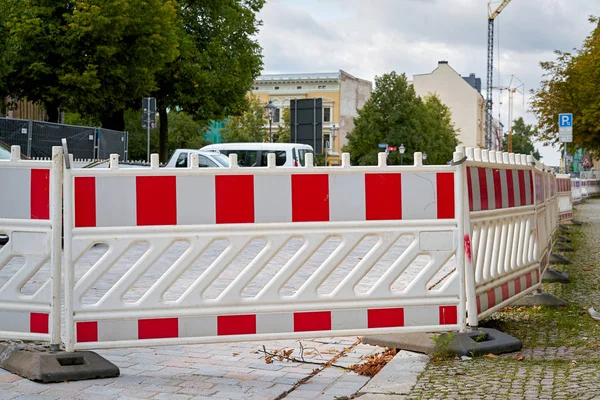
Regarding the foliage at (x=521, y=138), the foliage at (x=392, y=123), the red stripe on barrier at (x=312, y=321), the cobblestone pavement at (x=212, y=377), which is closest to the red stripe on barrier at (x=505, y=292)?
the cobblestone pavement at (x=212, y=377)

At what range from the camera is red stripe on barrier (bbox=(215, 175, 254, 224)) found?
5488 millimetres

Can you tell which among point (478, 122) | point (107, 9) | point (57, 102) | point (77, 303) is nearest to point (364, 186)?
point (77, 303)

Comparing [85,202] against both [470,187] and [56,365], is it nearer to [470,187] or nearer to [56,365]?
[56,365]

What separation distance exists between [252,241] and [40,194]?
122 cm

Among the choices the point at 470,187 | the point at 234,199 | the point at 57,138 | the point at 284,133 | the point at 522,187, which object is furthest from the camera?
the point at 284,133

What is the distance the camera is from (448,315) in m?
5.88

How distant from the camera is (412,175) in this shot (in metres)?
5.82

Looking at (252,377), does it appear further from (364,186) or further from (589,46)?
(589,46)

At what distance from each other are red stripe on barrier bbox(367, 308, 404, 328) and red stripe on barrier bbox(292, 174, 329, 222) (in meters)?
0.63

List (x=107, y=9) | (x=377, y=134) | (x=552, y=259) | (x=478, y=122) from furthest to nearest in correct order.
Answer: (x=478, y=122), (x=377, y=134), (x=107, y=9), (x=552, y=259)

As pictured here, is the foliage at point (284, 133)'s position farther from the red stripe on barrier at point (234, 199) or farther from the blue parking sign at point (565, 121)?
the red stripe on barrier at point (234, 199)

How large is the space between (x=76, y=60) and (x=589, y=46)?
84.0ft

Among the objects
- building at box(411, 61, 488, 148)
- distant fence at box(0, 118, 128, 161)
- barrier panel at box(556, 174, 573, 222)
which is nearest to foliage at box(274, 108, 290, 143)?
building at box(411, 61, 488, 148)

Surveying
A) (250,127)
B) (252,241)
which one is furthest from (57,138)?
(250,127)
